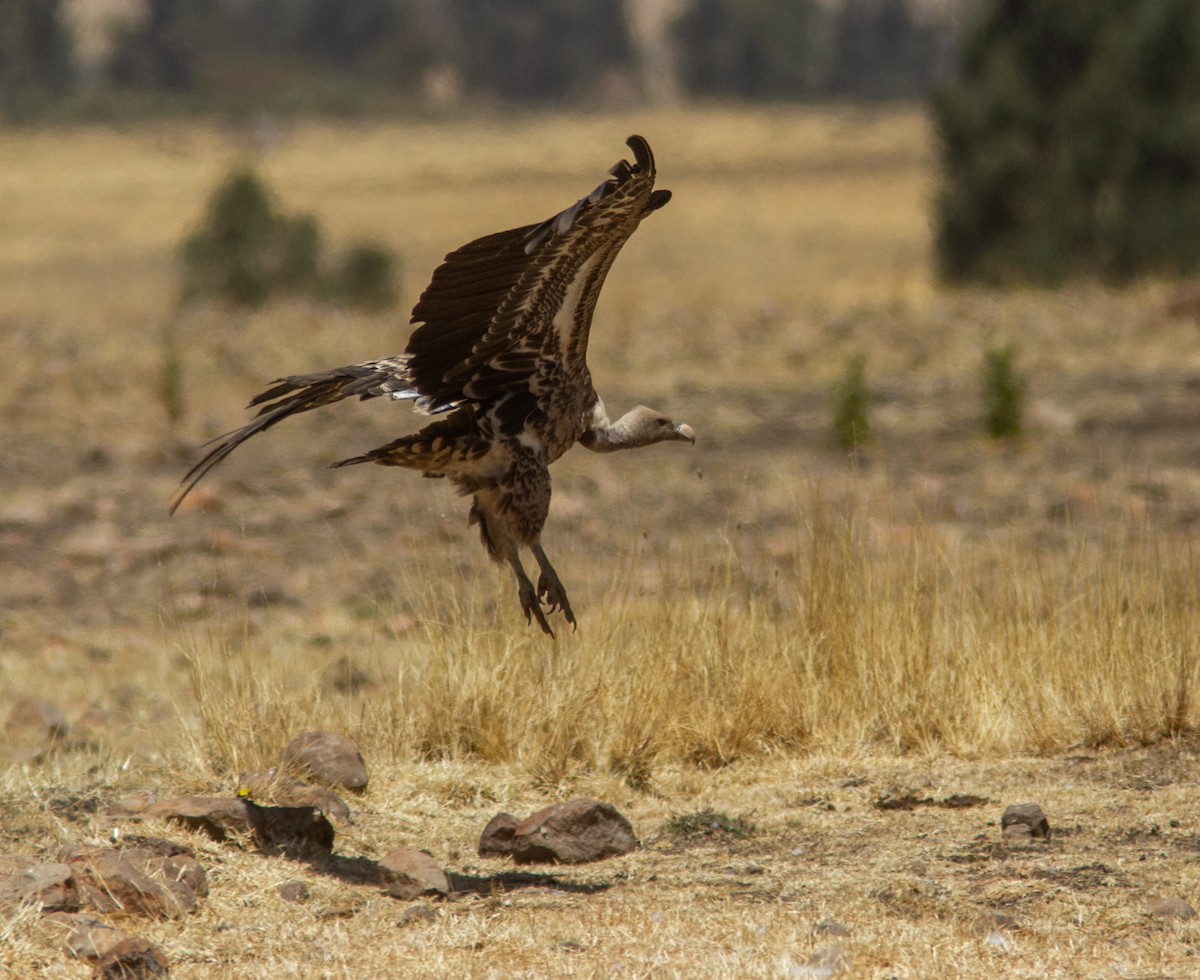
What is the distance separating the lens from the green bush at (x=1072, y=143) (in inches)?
960

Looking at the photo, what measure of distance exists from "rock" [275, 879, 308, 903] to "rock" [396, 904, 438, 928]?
376mm

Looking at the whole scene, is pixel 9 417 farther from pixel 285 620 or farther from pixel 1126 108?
pixel 1126 108

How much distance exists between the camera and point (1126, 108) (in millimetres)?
Result: 24609

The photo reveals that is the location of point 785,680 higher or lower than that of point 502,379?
lower

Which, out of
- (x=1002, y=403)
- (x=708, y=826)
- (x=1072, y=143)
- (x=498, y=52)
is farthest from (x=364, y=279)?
(x=498, y=52)

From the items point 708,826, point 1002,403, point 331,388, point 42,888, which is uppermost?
point 331,388

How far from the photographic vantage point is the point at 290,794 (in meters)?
5.91

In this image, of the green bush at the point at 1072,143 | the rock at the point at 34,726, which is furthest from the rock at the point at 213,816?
the green bush at the point at 1072,143

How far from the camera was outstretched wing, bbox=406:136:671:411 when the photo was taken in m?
5.11

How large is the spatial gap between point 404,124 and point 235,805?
77.2m

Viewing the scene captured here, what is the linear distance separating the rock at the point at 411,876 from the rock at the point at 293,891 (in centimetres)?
24

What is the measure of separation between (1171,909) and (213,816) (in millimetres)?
2943

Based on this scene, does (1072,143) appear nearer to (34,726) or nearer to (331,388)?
(34,726)

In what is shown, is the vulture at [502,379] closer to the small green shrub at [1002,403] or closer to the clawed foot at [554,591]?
the clawed foot at [554,591]
